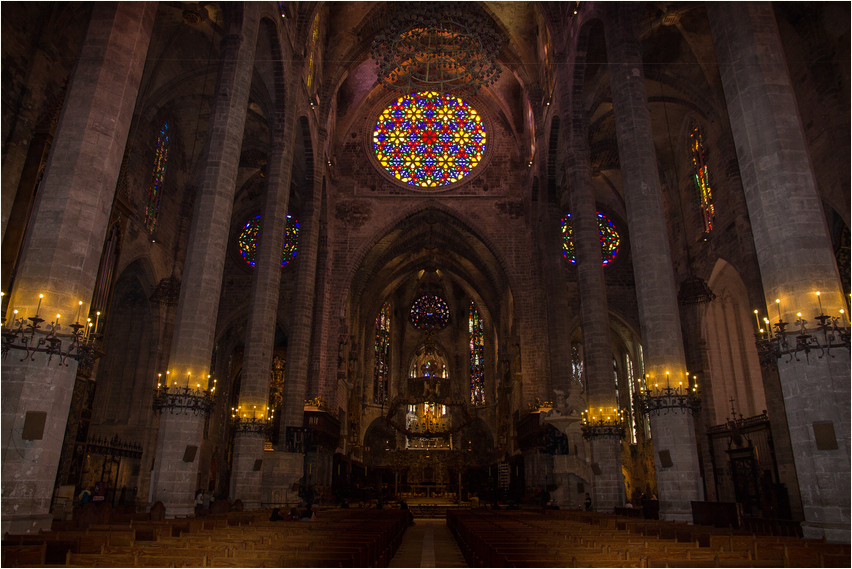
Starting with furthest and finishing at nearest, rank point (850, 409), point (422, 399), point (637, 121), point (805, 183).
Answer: point (422, 399), point (637, 121), point (805, 183), point (850, 409)

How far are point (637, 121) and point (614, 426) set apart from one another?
28.5 feet

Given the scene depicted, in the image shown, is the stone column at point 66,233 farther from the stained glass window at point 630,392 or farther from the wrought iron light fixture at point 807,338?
the stained glass window at point 630,392

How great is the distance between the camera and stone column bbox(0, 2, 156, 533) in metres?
8.23

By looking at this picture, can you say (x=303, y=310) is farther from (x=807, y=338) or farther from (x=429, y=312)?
(x=429, y=312)

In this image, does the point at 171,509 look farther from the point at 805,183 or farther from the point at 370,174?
the point at 370,174

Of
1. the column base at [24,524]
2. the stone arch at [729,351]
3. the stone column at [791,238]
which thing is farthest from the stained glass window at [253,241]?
the stone column at [791,238]

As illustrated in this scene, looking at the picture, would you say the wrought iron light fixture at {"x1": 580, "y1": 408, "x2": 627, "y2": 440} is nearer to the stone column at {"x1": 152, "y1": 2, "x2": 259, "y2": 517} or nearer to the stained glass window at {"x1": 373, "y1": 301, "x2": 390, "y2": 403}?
the stone column at {"x1": 152, "y1": 2, "x2": 259, "y2": 517}

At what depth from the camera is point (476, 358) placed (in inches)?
1731

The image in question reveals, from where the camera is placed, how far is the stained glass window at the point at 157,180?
23.9 m

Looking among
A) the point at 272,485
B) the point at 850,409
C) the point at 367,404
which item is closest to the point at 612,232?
the point at 367,404

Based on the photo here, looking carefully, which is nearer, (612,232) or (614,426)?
(614,426)

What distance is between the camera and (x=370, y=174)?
32438mm

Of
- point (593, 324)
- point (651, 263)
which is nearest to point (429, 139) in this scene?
point (593, 324)

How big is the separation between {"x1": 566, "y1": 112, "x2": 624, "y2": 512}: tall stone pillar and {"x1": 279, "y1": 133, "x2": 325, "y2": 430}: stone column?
33.9ft
